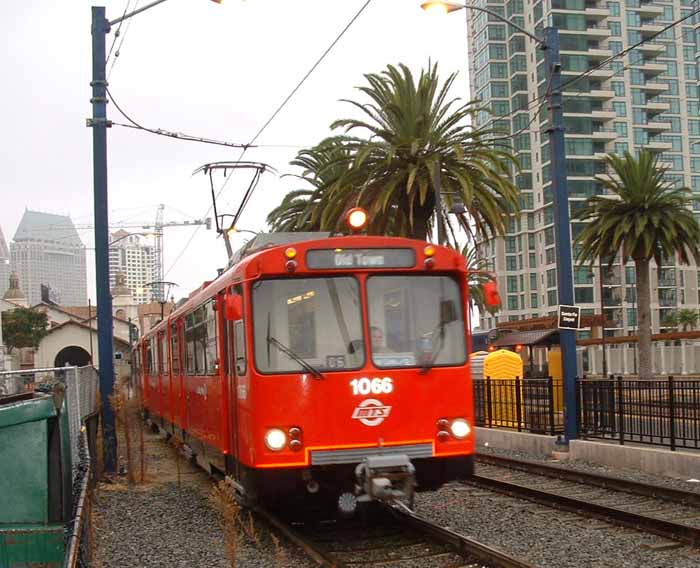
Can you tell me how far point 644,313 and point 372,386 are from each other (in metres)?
28.2

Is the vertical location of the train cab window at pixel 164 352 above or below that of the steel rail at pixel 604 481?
above

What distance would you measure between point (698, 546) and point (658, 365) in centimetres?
4910

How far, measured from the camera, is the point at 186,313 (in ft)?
47.1

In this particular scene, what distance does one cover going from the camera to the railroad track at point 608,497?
944 cm

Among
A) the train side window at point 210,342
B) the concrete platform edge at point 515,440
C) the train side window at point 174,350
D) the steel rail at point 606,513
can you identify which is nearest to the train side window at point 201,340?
the train side window at point 210,342

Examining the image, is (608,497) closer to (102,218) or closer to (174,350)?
(174,350)

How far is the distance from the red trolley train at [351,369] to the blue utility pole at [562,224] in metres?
7.12

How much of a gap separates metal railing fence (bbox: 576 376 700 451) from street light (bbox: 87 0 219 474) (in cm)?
770

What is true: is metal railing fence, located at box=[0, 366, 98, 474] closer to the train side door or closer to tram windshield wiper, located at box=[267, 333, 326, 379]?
the train side door

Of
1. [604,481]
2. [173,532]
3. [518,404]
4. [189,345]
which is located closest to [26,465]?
[173,532]

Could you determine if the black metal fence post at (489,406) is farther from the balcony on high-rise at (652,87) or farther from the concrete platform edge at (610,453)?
the balcony on high-rise at (652,87)

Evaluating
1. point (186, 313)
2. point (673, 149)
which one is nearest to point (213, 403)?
point (186, 313)

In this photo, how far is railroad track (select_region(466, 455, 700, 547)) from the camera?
372 inches

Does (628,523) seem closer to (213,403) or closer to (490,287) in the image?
(490,287)
